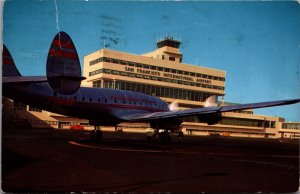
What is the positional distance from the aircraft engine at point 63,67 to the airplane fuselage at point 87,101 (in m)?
5.24

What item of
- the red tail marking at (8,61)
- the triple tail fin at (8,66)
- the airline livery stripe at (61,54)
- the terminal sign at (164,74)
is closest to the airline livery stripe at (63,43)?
the airline livery stripe at (61,54)

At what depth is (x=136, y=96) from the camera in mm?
33969

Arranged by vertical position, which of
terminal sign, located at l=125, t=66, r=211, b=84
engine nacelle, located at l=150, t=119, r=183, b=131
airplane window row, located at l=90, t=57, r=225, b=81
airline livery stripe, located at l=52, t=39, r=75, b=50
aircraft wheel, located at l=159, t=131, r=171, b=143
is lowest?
aircraft wheel, located at l=159, t=131, r=171, b=143

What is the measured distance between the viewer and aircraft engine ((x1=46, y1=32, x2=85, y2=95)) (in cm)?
1845

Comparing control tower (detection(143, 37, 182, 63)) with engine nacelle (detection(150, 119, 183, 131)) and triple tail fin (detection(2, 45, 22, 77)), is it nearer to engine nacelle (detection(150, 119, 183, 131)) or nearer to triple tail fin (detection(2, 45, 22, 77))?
engine nacelle (detection(150, 119, 183, 131))

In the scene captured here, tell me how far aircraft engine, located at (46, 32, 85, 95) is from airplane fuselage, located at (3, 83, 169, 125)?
524 centimetres

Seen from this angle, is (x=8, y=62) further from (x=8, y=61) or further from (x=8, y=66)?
(x=8, y=66)

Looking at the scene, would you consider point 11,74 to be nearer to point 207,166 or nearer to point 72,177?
point 72,177

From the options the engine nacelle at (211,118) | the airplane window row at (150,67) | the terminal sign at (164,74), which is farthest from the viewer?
the terminal sign at (164,74)

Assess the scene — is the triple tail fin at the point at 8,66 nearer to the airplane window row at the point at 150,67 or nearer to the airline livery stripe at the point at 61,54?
the airline livery stripe at the point at 61,54

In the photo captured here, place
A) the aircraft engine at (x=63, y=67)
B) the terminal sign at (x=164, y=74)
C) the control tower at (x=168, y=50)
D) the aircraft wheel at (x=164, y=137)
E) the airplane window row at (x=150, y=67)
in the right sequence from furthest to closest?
the control tower at (x=168, y=50), the terminal sign at (x=164, y=74), the airplane window row at (x=150, y=67), the aircraft wheel at (x=164, y=137), the aircraft engine at (x=63, y=67)

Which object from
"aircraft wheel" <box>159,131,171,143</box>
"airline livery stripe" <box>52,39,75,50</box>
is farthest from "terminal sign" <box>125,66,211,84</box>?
"airline livery stripe" <box>52,39,75,50</box>

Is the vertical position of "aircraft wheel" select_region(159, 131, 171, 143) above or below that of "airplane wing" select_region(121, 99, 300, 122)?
below

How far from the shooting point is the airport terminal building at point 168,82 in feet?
267
